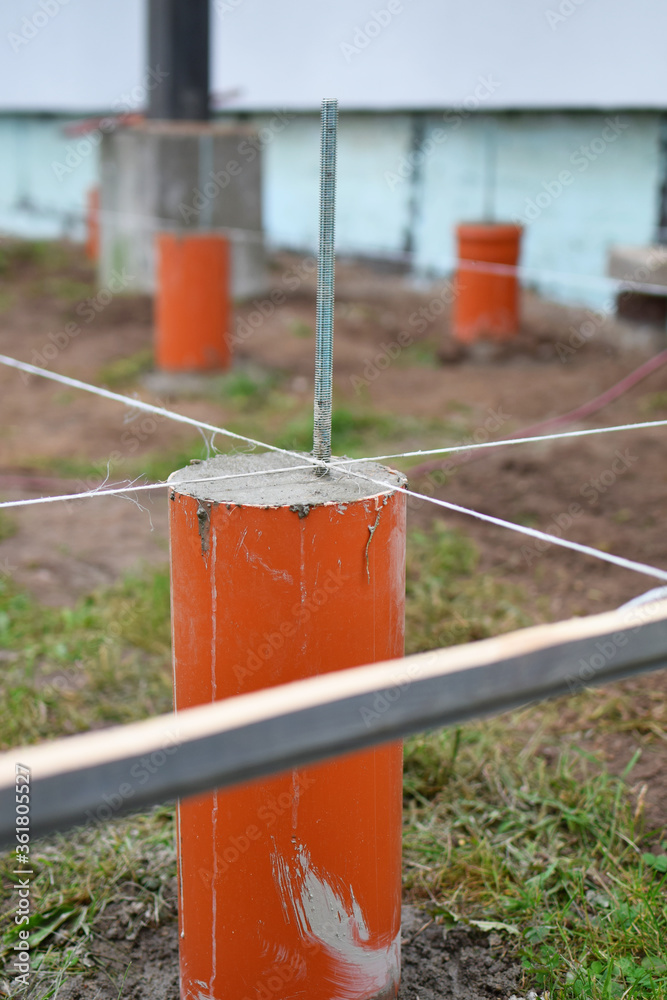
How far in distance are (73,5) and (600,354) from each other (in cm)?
1130

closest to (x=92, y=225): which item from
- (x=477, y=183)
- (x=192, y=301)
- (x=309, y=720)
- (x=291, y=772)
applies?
(x=477, y=183)

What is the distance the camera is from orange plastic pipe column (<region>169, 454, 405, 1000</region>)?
179 cm

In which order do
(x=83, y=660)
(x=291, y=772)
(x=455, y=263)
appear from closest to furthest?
(x=291, y=772) → (x=83, y=660) → (x=455, y=263)

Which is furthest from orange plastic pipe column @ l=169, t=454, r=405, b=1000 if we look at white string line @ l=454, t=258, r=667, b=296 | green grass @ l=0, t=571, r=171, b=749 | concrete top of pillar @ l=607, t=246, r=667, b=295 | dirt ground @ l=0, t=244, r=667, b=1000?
concrete top of pillar @ l=607, t=246, r=667, b=295

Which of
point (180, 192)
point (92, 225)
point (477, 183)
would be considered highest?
point (477, 183)

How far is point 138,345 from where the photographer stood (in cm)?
910

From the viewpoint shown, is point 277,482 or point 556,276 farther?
point 556,276

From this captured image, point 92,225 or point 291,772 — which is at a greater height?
point 92,225

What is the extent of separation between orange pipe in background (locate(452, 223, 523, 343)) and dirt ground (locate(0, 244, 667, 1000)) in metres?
0.30

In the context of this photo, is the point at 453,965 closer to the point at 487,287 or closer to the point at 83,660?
the point at 83,660

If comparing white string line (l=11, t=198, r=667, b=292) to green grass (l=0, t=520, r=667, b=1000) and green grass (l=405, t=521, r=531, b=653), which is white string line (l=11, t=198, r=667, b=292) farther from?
green grass (l=0, t=520, r=667, b=1000)

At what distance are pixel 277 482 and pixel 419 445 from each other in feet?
14.2

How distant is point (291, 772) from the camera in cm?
185

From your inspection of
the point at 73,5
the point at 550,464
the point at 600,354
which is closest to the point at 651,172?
the point at 600,354
